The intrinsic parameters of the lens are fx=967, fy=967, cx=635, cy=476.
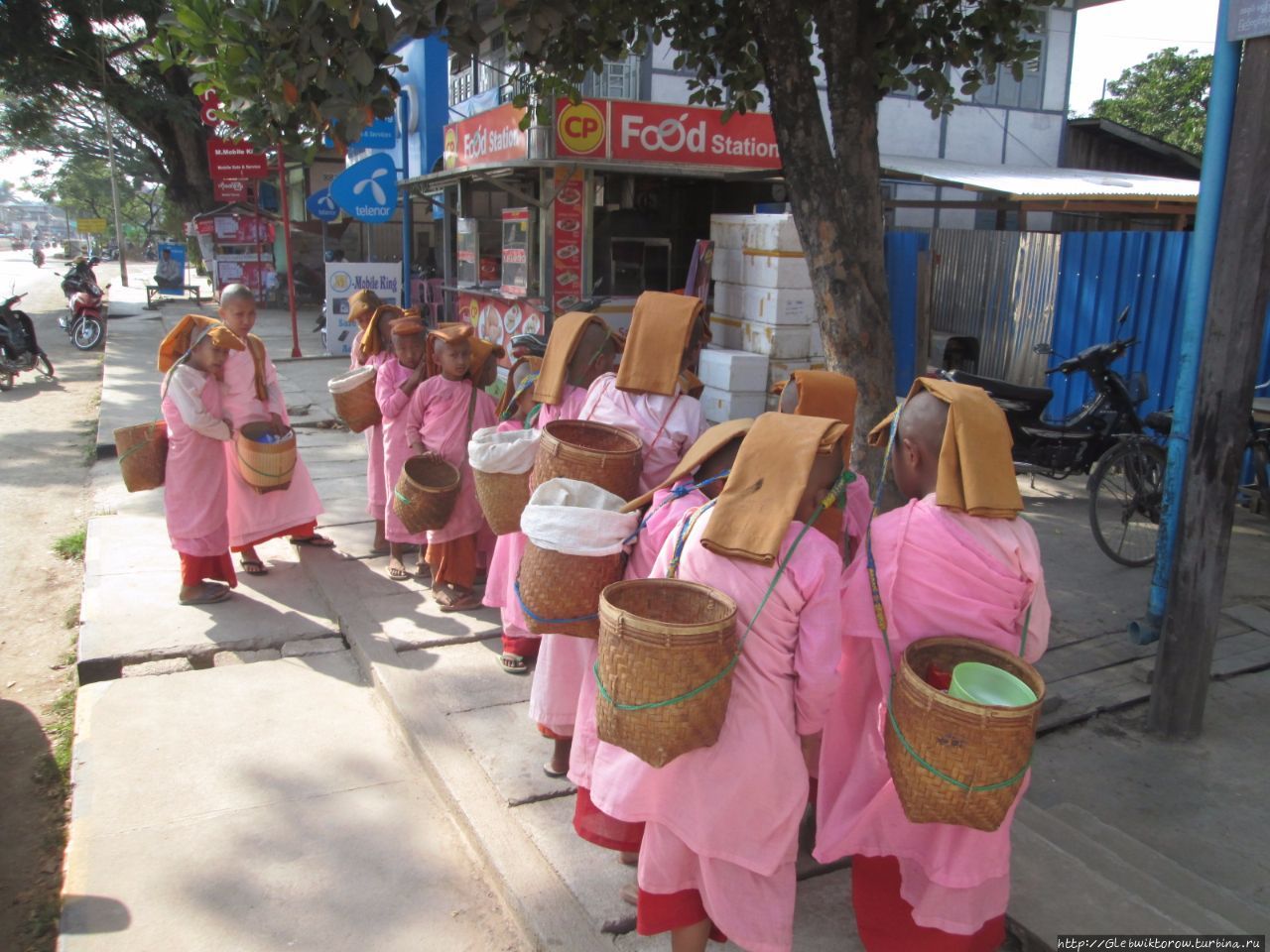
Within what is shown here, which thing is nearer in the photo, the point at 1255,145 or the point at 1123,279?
the point at 1255,145

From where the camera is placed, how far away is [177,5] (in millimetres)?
3738

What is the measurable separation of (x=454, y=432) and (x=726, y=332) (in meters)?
2.42

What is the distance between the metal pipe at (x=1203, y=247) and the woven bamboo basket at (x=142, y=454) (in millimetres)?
5009

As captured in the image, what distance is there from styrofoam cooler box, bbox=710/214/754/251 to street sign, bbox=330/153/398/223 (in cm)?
690

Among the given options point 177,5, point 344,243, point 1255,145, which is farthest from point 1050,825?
point 344,243

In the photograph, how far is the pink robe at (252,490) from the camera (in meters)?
5.38

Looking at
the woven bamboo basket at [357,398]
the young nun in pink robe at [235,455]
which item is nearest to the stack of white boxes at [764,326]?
the woven bamboo basket at [357,398]

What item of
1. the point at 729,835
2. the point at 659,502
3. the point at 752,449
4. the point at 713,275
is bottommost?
the point at 729,835

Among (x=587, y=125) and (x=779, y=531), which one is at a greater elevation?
(x=587, y=125)

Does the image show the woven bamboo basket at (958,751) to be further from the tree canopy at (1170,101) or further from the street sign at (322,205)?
the tree canopy at (1170,101)

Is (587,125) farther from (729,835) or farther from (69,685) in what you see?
(729,835)

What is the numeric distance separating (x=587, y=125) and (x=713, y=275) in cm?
316

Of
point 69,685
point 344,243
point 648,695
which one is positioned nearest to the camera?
point 648,695

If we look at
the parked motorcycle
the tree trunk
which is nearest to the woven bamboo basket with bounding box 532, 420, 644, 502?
the tree trunk
